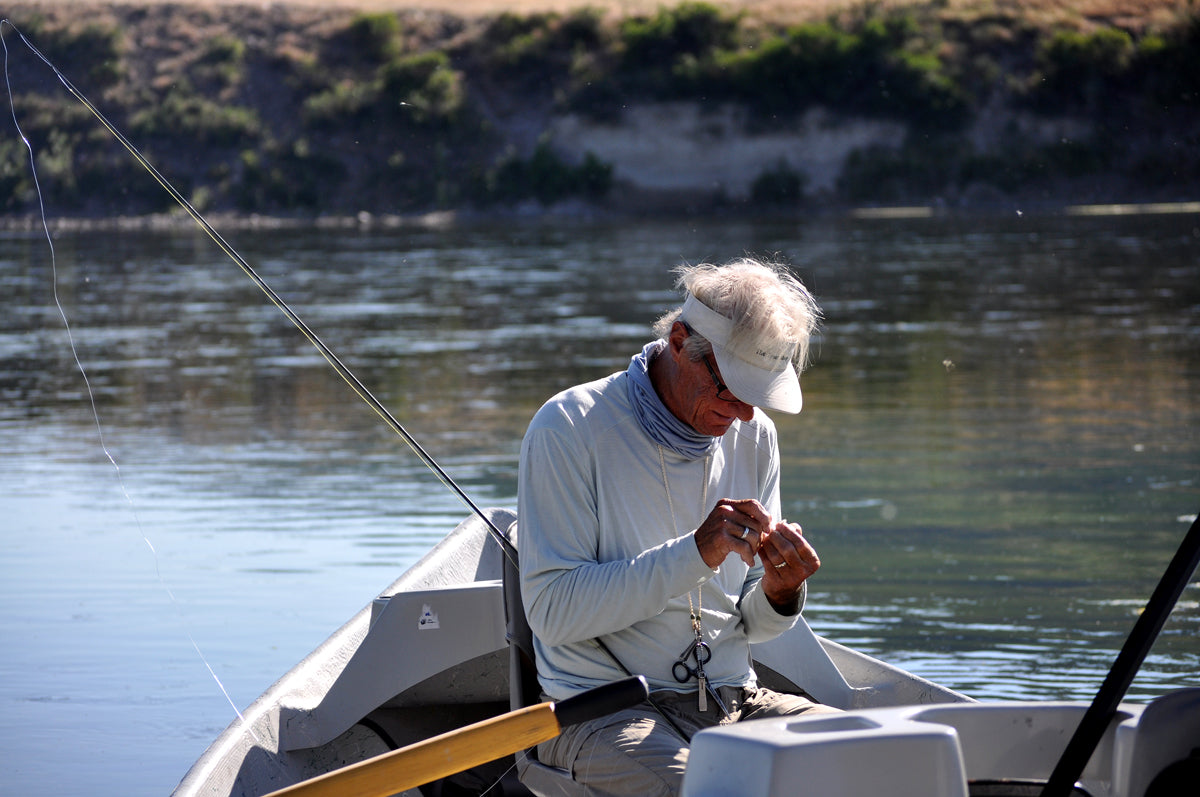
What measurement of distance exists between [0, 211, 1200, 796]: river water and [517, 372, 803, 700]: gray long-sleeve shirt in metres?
2.73

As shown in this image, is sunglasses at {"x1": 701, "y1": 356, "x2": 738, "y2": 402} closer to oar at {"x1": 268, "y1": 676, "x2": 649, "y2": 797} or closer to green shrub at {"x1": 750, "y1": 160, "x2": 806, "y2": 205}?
oar at {"x1": 268, "y1": 676, "x2": 649, "y2": 797}

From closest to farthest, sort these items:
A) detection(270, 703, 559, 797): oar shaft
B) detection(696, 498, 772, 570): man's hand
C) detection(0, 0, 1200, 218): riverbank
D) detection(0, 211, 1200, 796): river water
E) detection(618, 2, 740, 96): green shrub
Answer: detection(270, 703, 559, 797): oar shaft < detection(696, 498, 772, 570): man's hand < detection(0, 211, 1200, 796): river water < detection(0, 0, 1200, 218): riverbank < detection(618, 2, 740, 96): green shrub

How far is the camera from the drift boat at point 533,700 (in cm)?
183

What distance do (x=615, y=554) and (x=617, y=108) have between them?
164 feet

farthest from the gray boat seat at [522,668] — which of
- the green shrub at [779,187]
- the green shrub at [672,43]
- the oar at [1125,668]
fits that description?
the green shrub at [672,43]

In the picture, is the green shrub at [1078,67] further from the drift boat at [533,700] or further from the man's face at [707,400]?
the man's face at [707,400]

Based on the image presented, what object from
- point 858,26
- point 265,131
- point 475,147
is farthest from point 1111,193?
point 265,131

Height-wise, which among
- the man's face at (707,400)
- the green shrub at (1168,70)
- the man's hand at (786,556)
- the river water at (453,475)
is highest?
the green shrub at (1168,70)

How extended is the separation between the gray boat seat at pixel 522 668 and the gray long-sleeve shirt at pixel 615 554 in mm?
61

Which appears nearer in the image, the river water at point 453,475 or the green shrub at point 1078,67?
the river water at point 453,475

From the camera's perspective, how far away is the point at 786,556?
243cm

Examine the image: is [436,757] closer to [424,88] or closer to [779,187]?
[779,187]

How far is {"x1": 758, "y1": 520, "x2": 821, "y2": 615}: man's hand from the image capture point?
2441 mm

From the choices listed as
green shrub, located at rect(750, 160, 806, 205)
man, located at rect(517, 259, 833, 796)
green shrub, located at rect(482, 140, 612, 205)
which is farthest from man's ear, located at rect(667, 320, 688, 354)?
green shrub, located at rect(482, 140, 612, 205)
